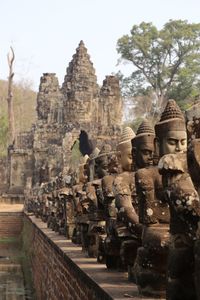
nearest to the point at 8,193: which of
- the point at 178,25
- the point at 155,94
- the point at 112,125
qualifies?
the point at 112,125

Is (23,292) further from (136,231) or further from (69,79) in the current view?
(69,79)

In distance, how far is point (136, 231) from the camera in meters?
5.00

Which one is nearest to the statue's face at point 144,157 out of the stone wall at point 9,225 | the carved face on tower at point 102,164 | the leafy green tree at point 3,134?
the carved face on tower at point 102,164

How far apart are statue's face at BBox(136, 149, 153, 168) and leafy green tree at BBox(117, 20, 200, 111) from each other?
36802mm

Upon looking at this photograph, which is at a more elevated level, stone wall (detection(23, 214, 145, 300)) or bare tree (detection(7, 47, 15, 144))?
bare tree (detection(7, 47, 15, 144))

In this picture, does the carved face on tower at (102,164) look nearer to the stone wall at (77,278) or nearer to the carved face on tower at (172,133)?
the stone wall at (77,278)

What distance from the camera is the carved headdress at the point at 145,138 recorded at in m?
4.98

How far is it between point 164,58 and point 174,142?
40736mm

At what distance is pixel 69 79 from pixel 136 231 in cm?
3945

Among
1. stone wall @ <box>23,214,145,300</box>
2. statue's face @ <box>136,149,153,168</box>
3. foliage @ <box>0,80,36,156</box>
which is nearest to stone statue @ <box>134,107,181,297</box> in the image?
stone wall @ <box>23,214,145,300</box>

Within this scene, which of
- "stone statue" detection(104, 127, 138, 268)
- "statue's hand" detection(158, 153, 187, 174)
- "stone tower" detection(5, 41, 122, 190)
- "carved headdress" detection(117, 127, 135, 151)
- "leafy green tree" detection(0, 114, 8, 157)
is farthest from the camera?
"leafy green tree" detection(0, 114, 8, 157)

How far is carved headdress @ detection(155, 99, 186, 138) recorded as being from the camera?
169 inches

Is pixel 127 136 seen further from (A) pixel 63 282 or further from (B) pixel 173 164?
(B) pixel 173 164

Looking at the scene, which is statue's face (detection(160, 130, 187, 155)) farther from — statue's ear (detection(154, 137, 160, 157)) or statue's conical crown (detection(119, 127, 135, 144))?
statue's conical crown (detection(119, 127, 135, 144))
